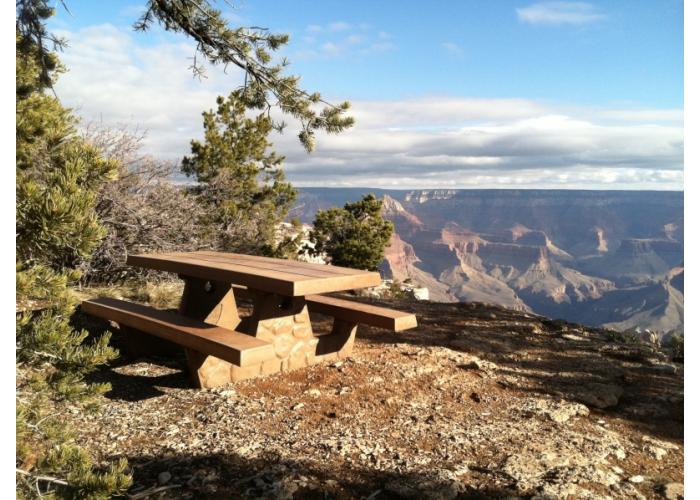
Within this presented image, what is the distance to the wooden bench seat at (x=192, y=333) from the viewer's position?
3.17m

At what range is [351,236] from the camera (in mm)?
20031

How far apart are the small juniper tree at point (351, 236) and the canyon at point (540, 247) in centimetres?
10925

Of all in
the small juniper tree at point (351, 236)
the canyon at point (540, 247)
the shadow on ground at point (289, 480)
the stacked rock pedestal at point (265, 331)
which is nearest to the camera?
the shadow on ground at point (289, 480)

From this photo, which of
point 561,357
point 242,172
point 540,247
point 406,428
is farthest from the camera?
point 540,247

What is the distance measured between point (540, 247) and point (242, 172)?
15665 cm

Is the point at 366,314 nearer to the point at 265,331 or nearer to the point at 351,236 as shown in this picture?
the point at 265,331

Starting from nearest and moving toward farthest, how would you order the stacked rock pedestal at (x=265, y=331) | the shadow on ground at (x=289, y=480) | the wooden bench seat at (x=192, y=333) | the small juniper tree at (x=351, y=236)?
the shadow on ground at (x=289, y=480), the wooden bench seat at (x=192, y=333), the stacked rock pedestal at (x=265, y=331), the small juniper tree at (x=351, y=236)

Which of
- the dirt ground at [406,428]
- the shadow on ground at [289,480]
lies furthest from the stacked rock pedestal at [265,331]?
the shadow on ground at [289,480]

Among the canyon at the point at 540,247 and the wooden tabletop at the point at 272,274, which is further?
the canyon at the point at 540,247

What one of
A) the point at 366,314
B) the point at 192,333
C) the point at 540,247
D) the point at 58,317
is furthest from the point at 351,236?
the point at 540,247

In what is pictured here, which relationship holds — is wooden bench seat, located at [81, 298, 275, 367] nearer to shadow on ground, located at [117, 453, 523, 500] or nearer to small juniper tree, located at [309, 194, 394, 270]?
shadow on ground, located at [117, 453, 523, 500]

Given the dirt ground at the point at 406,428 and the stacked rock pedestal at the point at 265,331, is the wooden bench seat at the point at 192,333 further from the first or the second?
the dirt ground at the point at 406,428

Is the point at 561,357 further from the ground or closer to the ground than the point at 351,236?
closer to the ground
